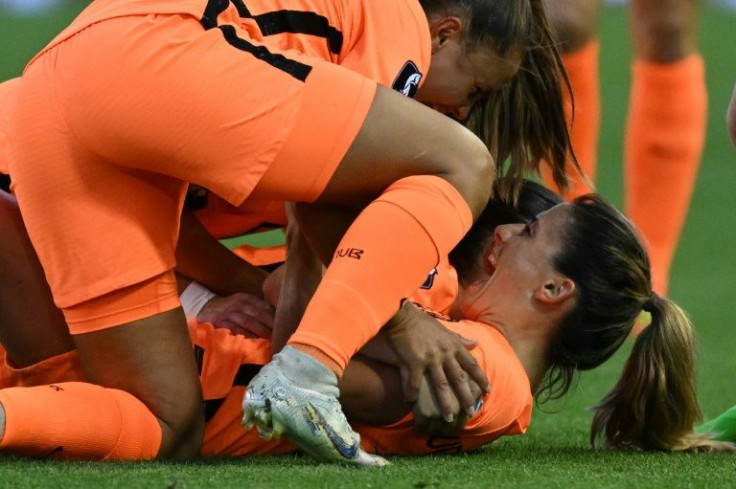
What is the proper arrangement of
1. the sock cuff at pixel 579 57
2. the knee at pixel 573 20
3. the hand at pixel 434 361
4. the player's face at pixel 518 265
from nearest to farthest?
1. the hand at pixel 434 361
2. the player's face at pixel 518 265
3. the knee at pixel 573 20
4. the sock cuff at pixel 579 57

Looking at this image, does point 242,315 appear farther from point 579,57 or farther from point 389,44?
point 579,57

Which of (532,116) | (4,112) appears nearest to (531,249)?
(532,116)

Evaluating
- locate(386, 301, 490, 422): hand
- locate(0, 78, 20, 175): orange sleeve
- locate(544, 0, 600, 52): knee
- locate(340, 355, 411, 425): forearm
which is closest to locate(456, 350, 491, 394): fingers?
locate(386, 301, 490, 422): hand

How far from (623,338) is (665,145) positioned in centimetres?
161

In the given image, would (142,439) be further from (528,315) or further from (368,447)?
(528,315)

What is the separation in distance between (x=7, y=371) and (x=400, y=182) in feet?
2.59

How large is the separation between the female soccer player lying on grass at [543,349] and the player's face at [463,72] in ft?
0.96

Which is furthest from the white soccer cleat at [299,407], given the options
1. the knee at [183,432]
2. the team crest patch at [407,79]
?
the team crest patch at [407,79]

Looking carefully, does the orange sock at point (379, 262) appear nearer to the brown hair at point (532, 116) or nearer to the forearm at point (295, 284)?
the forearm at point (295, 284)

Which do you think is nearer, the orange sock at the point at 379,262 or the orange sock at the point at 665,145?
the orange sock at the point at 379,262

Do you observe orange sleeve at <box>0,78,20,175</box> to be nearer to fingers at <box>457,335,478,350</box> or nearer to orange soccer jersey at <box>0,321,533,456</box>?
orange soccer jersey at <box>0,321,533,456</box>

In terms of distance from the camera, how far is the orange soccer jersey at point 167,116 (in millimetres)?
2057

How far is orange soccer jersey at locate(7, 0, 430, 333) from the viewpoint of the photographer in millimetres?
2057

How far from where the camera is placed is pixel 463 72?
240cm
